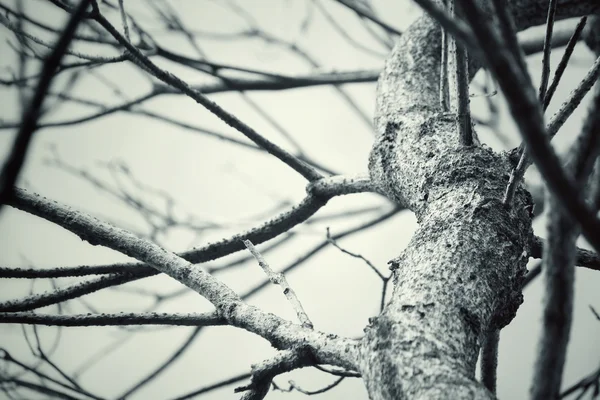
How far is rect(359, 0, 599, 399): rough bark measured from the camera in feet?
1.92

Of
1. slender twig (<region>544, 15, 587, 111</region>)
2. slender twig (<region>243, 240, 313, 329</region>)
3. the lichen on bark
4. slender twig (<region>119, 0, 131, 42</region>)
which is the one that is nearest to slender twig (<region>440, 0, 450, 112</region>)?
the lichen on bark

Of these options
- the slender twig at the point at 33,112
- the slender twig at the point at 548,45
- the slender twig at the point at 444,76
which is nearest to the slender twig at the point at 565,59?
the slender twig at the point at 548,45

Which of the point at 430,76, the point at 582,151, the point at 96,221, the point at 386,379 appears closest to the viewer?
the point at 582,151

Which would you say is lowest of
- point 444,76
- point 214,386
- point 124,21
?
point 214,386

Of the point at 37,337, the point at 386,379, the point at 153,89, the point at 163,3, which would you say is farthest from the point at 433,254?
the point at 163,3

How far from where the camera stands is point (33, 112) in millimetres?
351

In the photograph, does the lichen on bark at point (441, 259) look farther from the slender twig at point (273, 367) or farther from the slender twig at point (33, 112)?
the slender twig at point (33, 112)

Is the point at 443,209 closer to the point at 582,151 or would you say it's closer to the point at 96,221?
the point at 582,151

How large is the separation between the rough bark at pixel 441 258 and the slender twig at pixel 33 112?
0.49 meters

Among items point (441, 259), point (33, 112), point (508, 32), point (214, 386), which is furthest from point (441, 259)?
point (214, 386)

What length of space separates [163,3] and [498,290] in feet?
7.64

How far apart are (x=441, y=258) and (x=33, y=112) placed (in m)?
0.62

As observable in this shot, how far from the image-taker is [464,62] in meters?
0.82

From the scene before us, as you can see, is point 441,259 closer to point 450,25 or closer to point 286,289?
point 286,289
